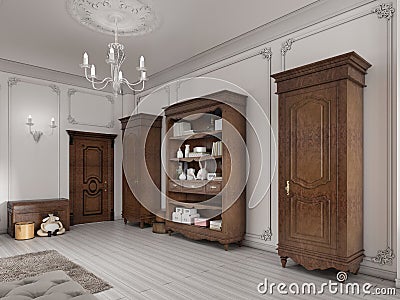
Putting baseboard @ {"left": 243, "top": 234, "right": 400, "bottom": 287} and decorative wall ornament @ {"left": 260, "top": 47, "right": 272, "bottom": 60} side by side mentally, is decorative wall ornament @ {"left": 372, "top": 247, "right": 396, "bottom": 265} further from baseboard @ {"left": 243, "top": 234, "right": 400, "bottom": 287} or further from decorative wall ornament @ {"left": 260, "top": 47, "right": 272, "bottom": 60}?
decorative wall ornament @ {"left": 260, "top": 47, "right": 272, "bottom": 60}

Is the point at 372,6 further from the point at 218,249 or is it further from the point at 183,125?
the point at 218,249

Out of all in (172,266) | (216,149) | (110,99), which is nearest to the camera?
(172,266)

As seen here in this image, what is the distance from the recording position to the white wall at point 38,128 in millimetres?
5672

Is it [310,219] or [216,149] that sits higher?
[216,149]

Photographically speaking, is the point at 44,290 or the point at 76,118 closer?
the point at 44,290

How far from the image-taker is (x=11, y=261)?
376 centimetres

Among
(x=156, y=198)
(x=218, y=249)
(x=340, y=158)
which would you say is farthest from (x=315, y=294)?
(x=156, y=198)

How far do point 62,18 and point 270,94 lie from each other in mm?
2891

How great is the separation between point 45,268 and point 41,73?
4.05m

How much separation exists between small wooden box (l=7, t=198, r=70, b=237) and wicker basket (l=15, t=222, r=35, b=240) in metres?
0.19

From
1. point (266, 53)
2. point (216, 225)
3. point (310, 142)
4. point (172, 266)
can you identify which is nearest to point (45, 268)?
point (172, 266)

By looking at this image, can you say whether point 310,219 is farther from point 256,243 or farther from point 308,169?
point 256,243

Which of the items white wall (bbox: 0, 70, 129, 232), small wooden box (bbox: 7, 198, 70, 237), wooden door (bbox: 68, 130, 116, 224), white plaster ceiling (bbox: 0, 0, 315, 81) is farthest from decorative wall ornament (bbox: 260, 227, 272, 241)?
white wall (bbox: 0, 70, 129, 232)

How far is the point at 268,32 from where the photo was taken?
4.29 m
